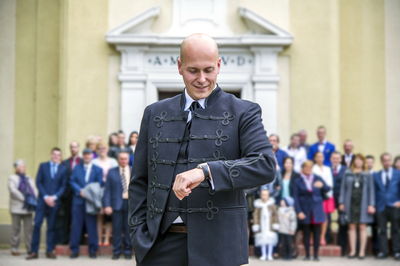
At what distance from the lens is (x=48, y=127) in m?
18.3

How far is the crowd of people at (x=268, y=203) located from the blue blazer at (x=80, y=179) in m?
0.02

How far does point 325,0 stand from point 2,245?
29.1ft

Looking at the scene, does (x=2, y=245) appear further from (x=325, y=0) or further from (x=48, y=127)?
(x=325, y=0)

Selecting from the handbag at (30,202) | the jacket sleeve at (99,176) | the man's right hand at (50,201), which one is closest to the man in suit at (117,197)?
the jacket sleeve at (99,176)

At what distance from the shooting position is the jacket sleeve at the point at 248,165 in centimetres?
377

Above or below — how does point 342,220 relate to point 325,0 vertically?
below

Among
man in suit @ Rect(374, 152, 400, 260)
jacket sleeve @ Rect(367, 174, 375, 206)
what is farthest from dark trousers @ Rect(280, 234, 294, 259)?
man in suit @ Rect(374, 152, 400, 260)

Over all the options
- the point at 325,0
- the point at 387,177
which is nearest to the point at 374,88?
the point at 325,0

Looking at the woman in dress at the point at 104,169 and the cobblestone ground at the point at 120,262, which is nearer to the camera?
the cobblestone ground at the point at 120,262

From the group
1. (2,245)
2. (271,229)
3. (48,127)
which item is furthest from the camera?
(48,127)

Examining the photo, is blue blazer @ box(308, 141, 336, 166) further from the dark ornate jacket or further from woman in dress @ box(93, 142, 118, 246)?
the dark ornate jacket

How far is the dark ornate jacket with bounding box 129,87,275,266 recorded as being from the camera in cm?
384

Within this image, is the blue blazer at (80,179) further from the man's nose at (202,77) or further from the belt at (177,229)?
the man's nose at (202,77)

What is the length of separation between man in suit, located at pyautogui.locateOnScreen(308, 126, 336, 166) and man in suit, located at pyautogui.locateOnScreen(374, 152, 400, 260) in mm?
1285
